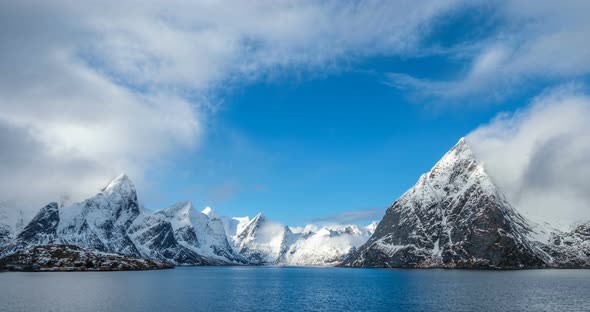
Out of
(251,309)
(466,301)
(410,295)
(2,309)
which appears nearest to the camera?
(2,309)

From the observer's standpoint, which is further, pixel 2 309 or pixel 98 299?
pixel 98 299

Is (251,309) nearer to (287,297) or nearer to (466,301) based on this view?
(287,297)

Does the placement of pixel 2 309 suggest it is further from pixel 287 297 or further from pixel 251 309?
pixel 287 297

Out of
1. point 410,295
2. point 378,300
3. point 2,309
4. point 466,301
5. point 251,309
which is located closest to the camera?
point 2,309

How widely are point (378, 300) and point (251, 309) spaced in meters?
38.7

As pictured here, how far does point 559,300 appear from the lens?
120562 mm

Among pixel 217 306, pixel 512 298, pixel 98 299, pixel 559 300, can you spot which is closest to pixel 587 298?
pixel 559 300

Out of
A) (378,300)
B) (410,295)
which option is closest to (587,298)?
(410,295)

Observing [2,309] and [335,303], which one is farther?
[335,303]

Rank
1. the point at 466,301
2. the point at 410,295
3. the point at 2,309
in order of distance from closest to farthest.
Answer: the point at 2,309, the point at 466,301, the point at 410,295

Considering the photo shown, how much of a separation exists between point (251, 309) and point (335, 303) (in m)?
25.6

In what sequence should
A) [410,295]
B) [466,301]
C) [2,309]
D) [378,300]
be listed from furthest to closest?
[410,295] → [378,300] → [466,301] → [2,309]

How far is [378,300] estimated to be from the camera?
420ft

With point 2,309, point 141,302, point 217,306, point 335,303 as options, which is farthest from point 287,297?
point 2,309
